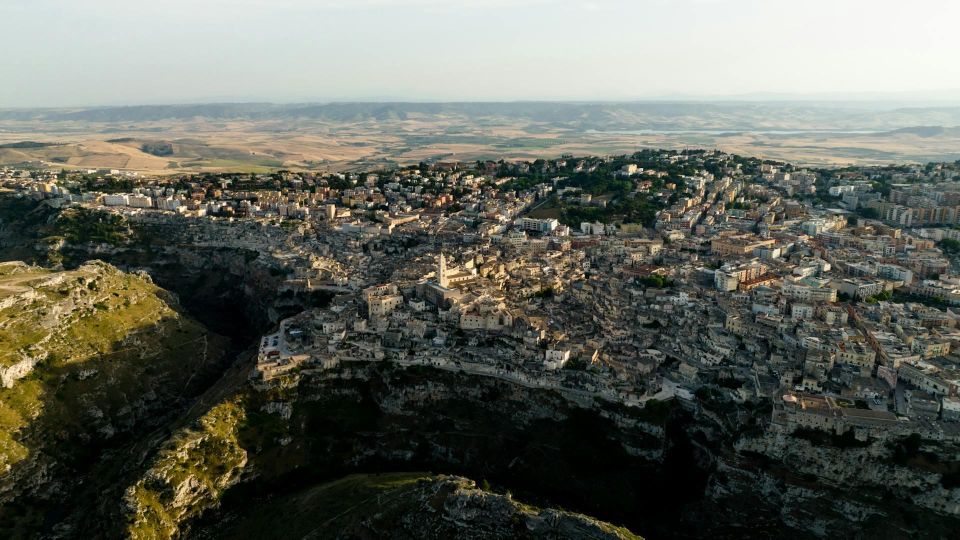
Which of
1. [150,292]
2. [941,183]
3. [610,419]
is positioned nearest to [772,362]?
[610,419]

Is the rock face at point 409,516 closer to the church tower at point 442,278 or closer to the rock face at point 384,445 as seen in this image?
the rock face at point 384,445

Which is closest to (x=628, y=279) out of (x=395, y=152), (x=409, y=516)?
(x=409, y=516)

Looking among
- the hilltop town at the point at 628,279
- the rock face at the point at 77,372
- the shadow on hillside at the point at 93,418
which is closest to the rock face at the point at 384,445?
the hilltop town at the point at 628,279

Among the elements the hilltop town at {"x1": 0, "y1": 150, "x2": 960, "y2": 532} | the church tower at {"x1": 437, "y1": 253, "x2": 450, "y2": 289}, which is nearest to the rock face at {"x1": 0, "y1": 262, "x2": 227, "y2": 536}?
the hilltop town at {"x1": 0, "y1": 150, "x2": 960, "y2": 532}

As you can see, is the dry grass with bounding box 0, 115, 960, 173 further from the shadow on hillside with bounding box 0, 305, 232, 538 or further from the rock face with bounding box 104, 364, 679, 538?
the rock face with bounding box 104, 364, 679, 538

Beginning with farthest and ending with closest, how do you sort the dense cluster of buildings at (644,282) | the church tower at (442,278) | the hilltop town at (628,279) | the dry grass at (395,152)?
the dry grass at (395,152) → the church tower at (442,278) → the dense cluster of buildings at (644,282) → the hilltop town at (628,279)

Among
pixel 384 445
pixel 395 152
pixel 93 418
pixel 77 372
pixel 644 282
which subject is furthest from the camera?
pixel 395 152

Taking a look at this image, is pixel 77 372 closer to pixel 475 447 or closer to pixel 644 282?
pixel 475 447

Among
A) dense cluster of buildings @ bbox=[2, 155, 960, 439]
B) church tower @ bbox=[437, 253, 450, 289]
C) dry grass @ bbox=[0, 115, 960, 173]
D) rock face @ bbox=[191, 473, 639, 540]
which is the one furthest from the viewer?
dry grass @ bbox=[0, 115, 960, 173]
